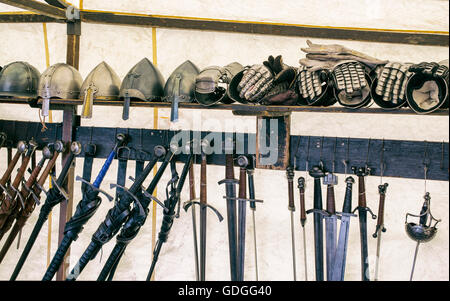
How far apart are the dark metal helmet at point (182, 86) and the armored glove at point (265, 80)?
0.30 metres

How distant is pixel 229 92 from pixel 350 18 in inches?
40.1

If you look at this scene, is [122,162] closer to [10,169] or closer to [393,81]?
[10,169]

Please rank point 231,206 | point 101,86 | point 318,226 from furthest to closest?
1. point 101,86
2. point 231,206
3. point 318,226

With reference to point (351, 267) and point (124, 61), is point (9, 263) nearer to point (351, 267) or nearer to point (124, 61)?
point (124, 61)

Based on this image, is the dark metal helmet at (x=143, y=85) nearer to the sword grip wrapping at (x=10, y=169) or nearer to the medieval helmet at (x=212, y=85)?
the medieval helmet at (x=212, y=85)

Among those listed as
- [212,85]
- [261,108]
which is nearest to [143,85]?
[212,85]

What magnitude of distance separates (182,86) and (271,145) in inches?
20.5

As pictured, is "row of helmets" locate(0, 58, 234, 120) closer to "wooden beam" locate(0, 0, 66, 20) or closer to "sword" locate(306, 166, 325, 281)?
"wooden beam" locate(0, 0, 66, 20)

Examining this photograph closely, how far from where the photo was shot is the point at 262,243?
98.7 inches

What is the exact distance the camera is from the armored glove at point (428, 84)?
144 cm

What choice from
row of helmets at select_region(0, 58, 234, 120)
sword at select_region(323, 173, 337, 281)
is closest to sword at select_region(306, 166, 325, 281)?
sword at select_region(323, 173, 337, 281)

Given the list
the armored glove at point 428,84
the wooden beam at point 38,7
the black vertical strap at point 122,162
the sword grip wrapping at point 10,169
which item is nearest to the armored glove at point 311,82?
the armored glove at point 428,84

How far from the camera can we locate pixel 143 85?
6.67 ft
